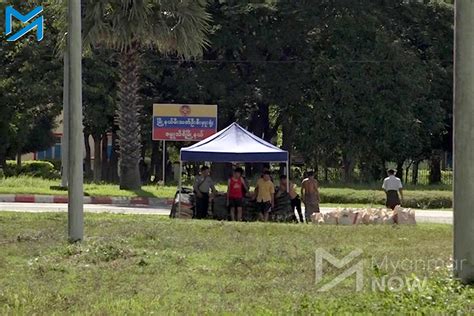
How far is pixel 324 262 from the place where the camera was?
13.5 metres

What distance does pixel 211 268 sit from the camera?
13055 mm

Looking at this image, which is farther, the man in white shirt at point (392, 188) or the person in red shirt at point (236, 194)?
the person in red shirt at point (236, 194)

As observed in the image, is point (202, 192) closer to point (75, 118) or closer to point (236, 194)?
point (236, 194)

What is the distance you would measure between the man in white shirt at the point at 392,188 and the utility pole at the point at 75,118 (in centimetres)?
951

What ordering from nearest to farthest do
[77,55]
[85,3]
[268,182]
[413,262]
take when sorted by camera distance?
1. [413,262]
2. [77,55]
3. [268,182]
4. [85,3]

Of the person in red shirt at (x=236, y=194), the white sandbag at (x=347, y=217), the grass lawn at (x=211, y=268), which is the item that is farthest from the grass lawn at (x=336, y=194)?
the grass lawn at (x=211, y=268)

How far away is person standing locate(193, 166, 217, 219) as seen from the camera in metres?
23.3

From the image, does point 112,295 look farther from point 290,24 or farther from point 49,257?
point 290,24

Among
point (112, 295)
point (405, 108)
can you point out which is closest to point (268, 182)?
point (112, 295)

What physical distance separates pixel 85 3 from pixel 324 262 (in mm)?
20484

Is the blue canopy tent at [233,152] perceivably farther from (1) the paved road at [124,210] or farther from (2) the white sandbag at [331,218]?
(1) the paved road at [124,210]

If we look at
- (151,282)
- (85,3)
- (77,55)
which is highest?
(85,3)

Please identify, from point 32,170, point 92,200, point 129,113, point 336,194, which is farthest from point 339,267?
point 32,170

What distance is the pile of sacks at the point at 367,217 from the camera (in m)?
21.0
